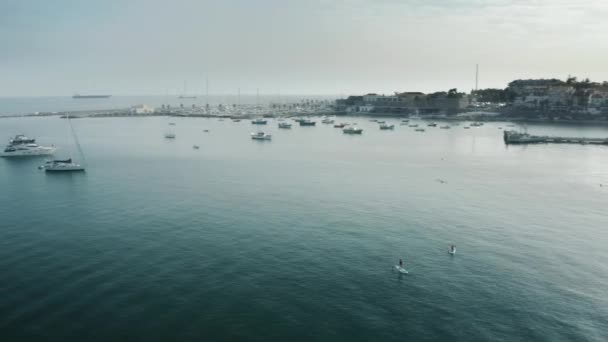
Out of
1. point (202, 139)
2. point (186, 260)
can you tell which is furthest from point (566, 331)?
point (202, 139)

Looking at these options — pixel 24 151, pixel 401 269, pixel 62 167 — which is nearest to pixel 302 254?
pixel 401 269

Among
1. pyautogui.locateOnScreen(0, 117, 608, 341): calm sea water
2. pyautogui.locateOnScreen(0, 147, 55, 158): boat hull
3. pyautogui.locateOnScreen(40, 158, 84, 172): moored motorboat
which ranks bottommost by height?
pyautogui.locateOnScreen(0, 117, 608, 341): calm sea water

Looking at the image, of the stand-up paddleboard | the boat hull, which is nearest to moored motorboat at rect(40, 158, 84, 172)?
the boat hull

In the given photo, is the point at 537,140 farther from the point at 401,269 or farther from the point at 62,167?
the point at 62,167

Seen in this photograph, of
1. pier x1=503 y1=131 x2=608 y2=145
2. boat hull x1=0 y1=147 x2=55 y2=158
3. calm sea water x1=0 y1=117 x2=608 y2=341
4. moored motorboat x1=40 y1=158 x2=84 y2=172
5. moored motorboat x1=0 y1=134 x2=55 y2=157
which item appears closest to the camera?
calm sea water x1=0 y1=117 x2=608 y2=341

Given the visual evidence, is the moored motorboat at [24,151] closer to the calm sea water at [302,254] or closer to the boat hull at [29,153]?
the boat hull at [29,153]

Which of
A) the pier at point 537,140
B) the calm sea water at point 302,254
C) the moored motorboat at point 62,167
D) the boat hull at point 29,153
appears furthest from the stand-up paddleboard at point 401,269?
the pier at point 537,140

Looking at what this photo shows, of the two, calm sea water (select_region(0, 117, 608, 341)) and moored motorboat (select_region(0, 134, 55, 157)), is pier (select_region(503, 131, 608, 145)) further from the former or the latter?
moored motorboat (select_region(0, 134, 55, 157))

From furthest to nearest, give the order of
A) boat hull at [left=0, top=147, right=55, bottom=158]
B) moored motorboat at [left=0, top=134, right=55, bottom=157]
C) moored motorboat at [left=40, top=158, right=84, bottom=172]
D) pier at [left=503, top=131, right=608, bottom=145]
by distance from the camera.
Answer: pier at [left=503, top=131, right=608, bottom=145]
moored motorboat at [left=0, top=134, right=55, bottom=157]
boat hull at [left=0, top=147, right=55, bottom=158]
moored motorboat at [left=40, top=158, right=84, bottom=172]

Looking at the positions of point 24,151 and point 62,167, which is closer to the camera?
point 62,167
